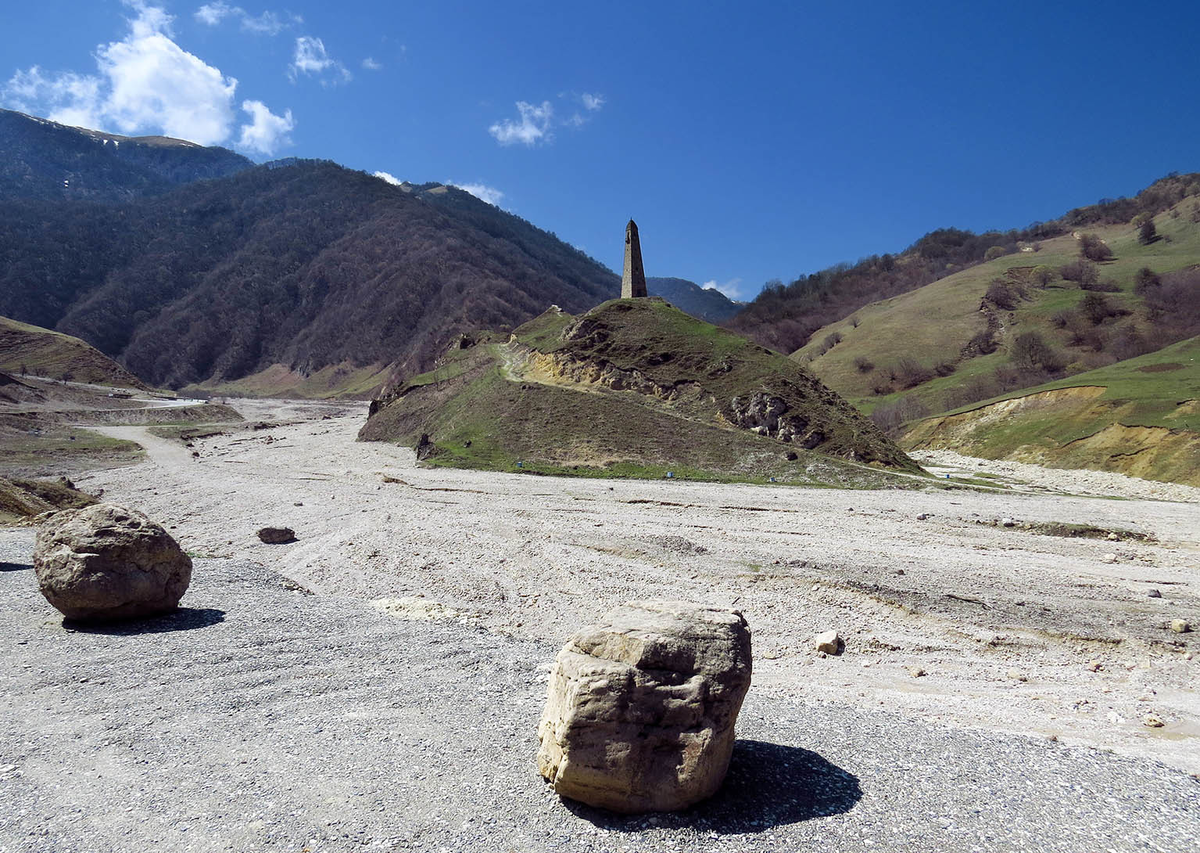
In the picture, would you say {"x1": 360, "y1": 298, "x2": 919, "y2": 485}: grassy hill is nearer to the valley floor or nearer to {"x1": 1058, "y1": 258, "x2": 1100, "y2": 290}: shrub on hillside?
the valley floor

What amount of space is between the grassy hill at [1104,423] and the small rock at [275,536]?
3990cm

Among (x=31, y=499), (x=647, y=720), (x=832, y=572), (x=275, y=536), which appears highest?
(x=647, y=720)

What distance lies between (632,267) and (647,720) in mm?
51797

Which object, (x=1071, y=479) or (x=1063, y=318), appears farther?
(x=1063, y=318)

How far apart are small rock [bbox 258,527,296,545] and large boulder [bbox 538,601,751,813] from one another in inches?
698

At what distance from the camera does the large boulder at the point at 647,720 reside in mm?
5992

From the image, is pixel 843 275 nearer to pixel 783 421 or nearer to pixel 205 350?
pixel 783 421

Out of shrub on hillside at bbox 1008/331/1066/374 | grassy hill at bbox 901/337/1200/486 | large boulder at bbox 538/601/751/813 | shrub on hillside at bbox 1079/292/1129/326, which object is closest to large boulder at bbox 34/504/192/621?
large boulder at bbox 538/601/751/813

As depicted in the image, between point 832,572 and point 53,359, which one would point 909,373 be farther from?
point 53,359

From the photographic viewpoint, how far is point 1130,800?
21.8ft

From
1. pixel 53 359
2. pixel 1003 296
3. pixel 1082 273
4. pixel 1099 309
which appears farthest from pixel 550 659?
pixel 53 359

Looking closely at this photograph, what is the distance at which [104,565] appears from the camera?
11.1 metres

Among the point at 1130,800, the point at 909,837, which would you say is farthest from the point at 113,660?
the point at 1130,800

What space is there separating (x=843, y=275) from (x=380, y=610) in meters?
165
